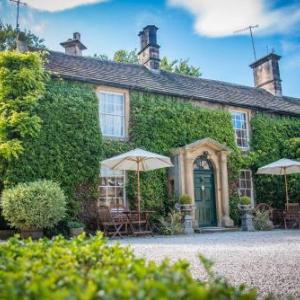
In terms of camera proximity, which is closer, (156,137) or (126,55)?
(156,137)

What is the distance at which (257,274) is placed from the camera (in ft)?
15.9

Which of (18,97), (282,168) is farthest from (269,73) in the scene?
(18,97)

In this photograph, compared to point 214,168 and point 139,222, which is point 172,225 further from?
point 214,168

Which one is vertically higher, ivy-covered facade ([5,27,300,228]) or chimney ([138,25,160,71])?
chimney ([138,25,160,71])

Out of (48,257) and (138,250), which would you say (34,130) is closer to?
(138,250)

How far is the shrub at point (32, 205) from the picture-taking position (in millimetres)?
9758

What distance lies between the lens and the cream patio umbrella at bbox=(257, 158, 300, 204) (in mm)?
14424

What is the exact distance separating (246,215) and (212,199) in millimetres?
1807

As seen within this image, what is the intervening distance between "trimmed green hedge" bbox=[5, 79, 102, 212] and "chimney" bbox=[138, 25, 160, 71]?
201 inches

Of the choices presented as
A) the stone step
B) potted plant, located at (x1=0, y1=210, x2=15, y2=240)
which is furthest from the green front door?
potted plant, located at (x1=0, y1=210, x2=15, y2=240)

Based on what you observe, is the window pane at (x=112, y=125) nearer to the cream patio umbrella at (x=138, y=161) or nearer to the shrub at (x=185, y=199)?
the cream patio umbrella at (x=138, y=161)

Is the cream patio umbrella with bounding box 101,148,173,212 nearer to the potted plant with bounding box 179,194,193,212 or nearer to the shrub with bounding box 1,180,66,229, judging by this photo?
the potted plant with bounding box 179,194,193,212

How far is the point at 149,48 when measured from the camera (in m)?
16.9

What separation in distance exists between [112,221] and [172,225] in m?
2.25
